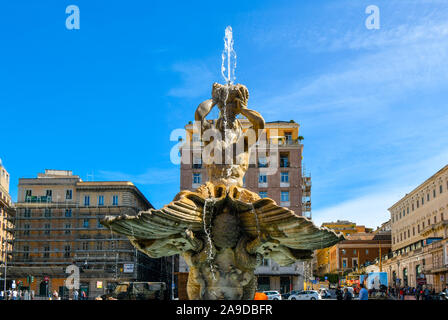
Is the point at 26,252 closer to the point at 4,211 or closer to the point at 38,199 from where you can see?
the point at 38,199

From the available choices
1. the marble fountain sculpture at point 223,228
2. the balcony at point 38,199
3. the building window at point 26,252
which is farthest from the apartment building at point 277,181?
the marble fountain sculpture at point 223,228

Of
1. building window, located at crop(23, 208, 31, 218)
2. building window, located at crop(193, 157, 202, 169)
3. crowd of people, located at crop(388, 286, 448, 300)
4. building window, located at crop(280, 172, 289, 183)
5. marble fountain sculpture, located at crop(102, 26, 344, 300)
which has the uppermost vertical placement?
building window, located at crop(193, 157, 202, 169)

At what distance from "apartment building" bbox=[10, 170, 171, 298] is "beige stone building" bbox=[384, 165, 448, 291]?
3544cm

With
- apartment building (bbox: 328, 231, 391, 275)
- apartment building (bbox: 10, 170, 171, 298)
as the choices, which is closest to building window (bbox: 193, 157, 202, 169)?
apartment building (bbox: 10, 170, 171, 298)

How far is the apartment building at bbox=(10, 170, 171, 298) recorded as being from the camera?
74.7 m

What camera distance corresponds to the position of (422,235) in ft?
258

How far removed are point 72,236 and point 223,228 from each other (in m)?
72.5

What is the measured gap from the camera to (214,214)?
31.1 feet

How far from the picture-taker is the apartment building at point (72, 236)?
74.7m

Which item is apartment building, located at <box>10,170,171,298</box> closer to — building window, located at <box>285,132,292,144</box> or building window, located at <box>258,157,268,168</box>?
building window, located at <box>258,157,268,168</box>

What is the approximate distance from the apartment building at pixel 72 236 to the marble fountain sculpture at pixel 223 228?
6439cm

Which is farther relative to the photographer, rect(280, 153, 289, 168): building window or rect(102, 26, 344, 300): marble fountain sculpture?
rect(280, 153, 289, 168): building window

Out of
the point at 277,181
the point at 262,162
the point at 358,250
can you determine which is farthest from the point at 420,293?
the point at 358,250

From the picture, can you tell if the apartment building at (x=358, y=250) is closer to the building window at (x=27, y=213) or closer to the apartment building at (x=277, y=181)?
the apartment building at (x=277, y=181)
